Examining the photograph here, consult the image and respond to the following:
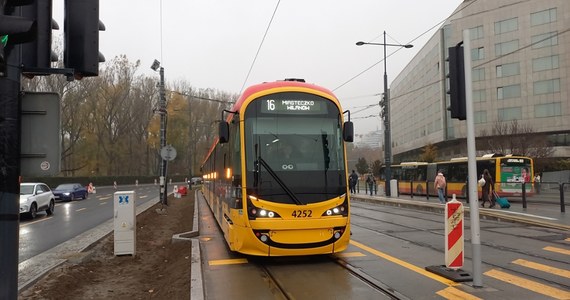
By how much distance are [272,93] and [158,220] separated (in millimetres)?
12462

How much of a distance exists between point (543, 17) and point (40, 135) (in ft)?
222

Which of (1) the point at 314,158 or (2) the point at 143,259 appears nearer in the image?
(1) the point at 314,158

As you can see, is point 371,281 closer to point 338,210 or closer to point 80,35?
point 338,210

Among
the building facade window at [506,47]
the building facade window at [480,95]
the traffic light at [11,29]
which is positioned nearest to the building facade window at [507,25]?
the building facade window at [506,47]

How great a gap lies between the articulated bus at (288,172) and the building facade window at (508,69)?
61.1 meters

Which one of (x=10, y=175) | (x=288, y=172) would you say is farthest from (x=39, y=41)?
(x=288, y=172)

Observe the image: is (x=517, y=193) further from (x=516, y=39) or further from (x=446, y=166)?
(x=516, y=39)

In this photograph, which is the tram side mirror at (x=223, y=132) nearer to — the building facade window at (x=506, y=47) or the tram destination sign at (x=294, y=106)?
the tram destination sign at (x=294, y=106)

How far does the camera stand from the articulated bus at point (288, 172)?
311 inches

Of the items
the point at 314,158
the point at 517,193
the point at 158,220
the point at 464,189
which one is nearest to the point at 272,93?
the point at 314,158

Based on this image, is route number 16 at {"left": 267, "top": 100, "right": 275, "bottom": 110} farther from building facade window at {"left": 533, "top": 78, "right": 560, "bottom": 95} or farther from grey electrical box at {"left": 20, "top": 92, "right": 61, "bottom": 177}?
building facade window at {"left": 533, "top": 78, "right": 560, "bottom": 95}

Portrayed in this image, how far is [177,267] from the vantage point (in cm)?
890

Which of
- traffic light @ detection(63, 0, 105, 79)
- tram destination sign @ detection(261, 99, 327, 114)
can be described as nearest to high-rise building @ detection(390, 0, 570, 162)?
tram destination sign @ detection(261, 99, 327, 114)

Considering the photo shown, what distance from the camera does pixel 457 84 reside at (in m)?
6.73
